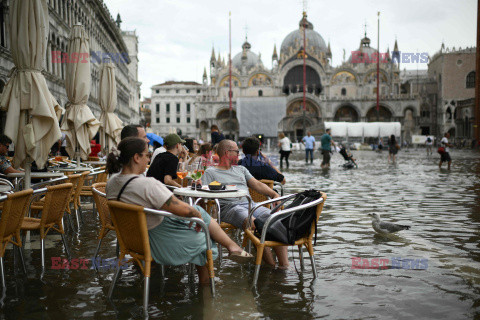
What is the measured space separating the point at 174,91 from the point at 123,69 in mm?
49387

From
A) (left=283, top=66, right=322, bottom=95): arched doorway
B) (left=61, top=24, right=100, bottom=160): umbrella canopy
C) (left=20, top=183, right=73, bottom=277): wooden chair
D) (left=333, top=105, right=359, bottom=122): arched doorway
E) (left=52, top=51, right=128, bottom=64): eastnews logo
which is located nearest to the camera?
(left=20, top=183, right=73, bottom=277): wooden chair

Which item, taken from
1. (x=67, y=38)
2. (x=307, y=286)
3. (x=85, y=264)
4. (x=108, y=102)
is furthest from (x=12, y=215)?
(x=67, y=38)

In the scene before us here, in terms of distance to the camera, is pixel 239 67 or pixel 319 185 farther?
pixel 239 67

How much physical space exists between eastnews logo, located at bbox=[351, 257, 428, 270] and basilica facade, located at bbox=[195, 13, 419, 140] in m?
69.8

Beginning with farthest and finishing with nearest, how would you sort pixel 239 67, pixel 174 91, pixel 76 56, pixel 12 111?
pixel 174 91 < pixel 239 67 < pixel 76 56 < pixel 12 111

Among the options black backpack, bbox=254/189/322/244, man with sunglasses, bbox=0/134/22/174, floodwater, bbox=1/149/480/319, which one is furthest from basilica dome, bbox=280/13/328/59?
black backpack, bbox=254/189/322/244

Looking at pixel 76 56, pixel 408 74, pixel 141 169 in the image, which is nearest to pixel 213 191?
pixel 141 169

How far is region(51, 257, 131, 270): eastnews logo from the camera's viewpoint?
5.03 m

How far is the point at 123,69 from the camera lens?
178ft

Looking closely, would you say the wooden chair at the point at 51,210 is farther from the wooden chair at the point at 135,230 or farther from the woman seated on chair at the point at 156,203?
the wooden chair at the point at 135,230

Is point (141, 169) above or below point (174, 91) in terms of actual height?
below

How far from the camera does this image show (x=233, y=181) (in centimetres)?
554

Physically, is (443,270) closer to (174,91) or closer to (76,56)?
(76,56)

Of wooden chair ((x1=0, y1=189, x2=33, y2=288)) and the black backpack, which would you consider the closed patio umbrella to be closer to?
wooden chair ((x1=0, y1=189, x2=33, y2=288))
